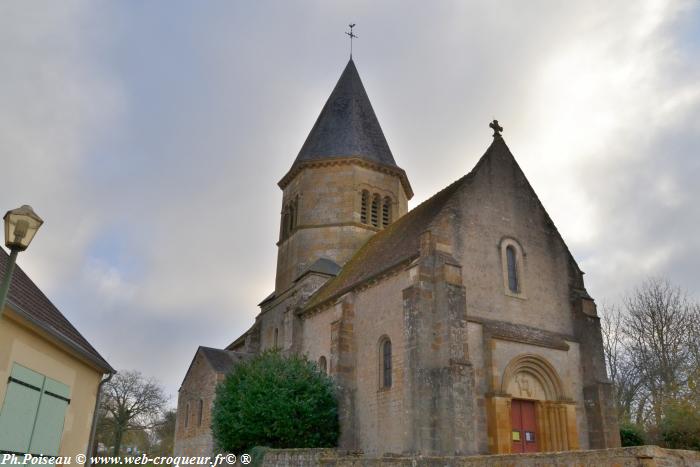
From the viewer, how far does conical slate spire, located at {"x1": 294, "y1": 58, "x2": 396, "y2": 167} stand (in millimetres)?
30094

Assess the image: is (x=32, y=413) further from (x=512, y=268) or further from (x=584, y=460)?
(x=512, y=268)

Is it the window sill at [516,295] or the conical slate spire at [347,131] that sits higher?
the conical slate spire at [347,131]

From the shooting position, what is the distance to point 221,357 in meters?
28.3

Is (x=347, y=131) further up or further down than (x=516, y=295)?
further up

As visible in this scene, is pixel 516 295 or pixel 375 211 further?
pixel 375 211

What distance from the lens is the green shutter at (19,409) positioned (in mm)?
9430

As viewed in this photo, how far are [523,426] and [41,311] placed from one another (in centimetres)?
1330

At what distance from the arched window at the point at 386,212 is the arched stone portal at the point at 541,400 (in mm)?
13236

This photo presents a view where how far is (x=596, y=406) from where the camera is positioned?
17.8 metres

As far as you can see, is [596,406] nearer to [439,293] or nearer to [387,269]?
[439,293]

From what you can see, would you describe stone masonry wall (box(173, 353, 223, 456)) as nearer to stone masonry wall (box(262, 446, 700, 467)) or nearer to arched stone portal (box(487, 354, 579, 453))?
arched stone portal (box(487, 354, 579, 453))

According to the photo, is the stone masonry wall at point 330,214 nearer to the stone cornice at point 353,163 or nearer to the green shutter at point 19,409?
A: the stone cornice at point 353,163

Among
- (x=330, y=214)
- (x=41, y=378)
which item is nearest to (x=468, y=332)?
(x=41, y=378)

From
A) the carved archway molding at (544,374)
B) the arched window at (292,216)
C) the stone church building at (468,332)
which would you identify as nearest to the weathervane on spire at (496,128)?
the stone church building at (468,332)
